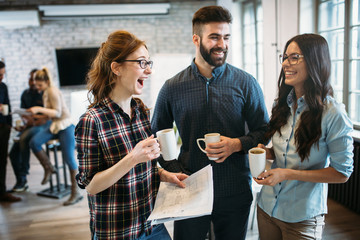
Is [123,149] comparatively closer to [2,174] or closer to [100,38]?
[2,174]

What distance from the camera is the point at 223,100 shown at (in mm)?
1548

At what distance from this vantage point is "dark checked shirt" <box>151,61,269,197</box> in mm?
1547

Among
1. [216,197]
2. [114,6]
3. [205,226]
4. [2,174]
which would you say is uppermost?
Result: [114,6]

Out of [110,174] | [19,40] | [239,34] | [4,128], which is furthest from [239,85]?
[19,40]

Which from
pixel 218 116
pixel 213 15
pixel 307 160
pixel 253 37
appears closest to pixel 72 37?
pixel 253 37

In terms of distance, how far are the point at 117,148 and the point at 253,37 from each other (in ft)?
15.7

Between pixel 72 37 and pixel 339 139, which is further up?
pixel 72 37

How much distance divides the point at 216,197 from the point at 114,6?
18.5ft

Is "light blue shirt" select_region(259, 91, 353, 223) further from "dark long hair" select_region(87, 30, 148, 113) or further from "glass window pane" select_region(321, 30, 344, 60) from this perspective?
"glass window pane" select_region(321, 30, 344, 60)

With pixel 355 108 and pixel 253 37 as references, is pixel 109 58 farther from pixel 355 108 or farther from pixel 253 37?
pixel 253 37

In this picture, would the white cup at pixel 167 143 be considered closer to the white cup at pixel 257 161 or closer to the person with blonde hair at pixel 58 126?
the white cup at pixel 257 161

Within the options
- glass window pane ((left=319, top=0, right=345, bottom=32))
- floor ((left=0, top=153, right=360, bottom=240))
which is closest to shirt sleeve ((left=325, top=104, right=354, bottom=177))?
floor ((left=0, top=153, right=360, bottom=240))

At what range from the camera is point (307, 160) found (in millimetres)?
1291

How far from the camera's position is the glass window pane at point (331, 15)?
11.3 ft
